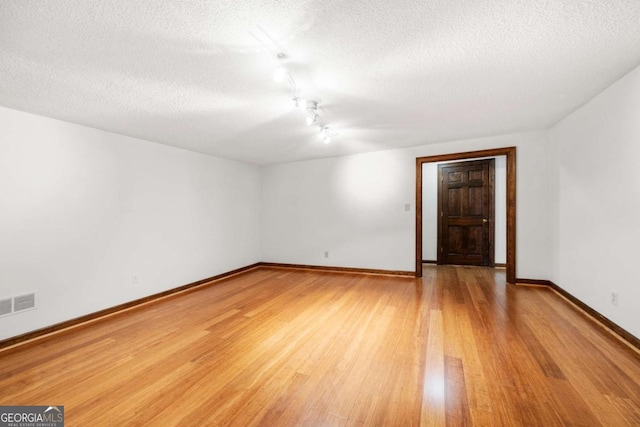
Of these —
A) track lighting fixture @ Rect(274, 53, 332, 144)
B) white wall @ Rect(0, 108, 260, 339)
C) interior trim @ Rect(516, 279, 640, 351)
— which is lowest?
interior trim @ Rect(516, 279, 640, 351)

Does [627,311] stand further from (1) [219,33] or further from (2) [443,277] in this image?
(1) [219,33]

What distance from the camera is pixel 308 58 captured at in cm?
175

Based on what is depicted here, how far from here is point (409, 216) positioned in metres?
4.47

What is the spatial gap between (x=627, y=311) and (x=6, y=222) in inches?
222

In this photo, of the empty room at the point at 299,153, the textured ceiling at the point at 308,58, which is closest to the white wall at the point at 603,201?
the empty room at the point at 299,153

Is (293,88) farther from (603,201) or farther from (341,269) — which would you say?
(341,269)

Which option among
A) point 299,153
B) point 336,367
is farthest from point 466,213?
point 336,367

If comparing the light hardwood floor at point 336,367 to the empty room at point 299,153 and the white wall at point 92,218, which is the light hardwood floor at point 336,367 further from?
the white wall at point 92,218

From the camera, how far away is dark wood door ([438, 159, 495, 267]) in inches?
205

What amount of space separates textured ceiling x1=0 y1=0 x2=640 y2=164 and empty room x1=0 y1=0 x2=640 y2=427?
0.02 metres

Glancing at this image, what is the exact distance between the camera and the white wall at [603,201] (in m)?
2.09

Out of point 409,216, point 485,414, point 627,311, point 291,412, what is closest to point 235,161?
point 409,216

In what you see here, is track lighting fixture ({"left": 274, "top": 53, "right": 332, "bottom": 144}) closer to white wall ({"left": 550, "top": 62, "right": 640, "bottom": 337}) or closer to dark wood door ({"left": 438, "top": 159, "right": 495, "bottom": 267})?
white wall ({"left": 550, "top": 62, "right": 640, "bottom": 337})

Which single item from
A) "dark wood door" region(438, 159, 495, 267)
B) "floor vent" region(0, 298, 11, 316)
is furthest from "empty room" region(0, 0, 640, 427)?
"dark wood door" region(438, 159, 495, 267)
